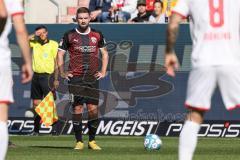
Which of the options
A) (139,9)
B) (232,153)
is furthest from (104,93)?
(232,153)

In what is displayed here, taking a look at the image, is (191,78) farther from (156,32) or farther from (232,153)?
(156,32)

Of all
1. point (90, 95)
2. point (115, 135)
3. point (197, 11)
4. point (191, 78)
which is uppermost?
point (197, 11)

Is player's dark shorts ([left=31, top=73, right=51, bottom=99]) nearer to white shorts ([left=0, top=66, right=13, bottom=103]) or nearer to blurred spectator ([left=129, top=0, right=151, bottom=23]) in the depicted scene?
blurred spectator ([left=129, top=0, right=151, bottom=23])

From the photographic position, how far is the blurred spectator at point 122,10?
79.0ft

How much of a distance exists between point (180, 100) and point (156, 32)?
1.70 m

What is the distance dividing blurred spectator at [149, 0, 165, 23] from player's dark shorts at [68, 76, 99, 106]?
7.04 m

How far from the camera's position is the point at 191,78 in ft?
31.7

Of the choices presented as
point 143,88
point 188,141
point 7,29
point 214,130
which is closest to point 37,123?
point 143,88

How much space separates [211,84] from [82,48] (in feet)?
23.6

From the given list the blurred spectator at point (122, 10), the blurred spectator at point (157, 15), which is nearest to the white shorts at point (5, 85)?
the blurred spectator at point (157, 15)

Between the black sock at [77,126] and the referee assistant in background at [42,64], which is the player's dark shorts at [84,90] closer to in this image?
the black sock at [77,126]

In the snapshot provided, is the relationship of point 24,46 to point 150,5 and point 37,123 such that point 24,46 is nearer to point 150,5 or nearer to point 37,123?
point 37,123

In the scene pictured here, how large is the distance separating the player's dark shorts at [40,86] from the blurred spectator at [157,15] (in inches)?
123

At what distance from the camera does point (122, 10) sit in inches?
956
